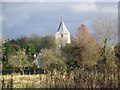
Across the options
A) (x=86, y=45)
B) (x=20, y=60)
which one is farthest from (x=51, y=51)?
(x=86, y=45)

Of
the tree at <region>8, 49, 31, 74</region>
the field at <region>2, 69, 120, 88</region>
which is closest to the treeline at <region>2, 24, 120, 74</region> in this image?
the tree at <region>8, 49, 31, 74</region>

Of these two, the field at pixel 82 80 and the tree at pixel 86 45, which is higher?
the tree at pixel 86 45

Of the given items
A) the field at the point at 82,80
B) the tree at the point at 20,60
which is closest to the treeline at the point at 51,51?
the tree at the point at 20,60

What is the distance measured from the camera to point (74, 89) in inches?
179

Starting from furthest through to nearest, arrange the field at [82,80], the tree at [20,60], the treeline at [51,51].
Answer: the tree at [20,60]
the treeline at [51,51]
the field at [82,80]

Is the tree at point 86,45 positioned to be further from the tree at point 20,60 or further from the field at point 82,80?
the field at point 82,80

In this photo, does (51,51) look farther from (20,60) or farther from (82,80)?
(82,80)

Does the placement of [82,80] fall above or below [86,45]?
below

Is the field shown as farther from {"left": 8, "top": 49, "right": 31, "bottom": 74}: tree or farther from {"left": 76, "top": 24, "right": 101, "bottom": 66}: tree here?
{"left": 8, "top": 49, "right": 31, "bottom": 74}: tree

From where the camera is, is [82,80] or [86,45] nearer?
[82,80]

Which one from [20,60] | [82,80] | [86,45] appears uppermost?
[86,45]

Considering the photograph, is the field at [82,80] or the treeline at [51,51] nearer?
the field at [82,80]

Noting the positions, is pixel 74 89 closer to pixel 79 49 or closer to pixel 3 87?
pixel 3 87

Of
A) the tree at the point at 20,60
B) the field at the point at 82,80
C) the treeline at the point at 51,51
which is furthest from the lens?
the tree at the point at 20,60
